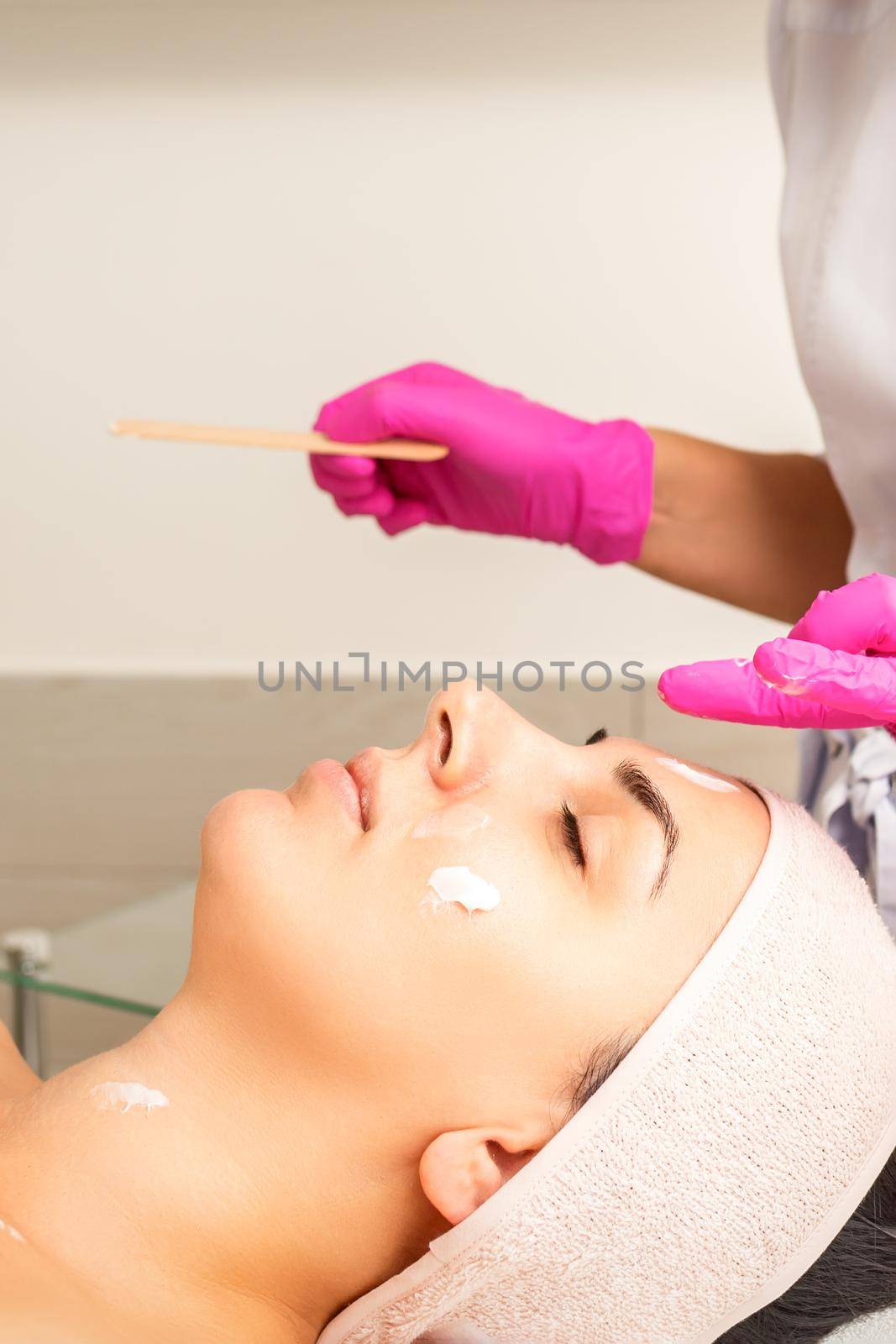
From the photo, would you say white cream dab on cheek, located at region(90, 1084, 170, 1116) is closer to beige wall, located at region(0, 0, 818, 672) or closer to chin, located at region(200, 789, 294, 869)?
chin, located at region(200, 789, 294, 869)

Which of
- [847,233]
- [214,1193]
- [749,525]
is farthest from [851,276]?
[214,1193]

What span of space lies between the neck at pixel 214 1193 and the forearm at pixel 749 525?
0.84m

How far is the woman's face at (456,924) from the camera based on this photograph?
0.91 meters

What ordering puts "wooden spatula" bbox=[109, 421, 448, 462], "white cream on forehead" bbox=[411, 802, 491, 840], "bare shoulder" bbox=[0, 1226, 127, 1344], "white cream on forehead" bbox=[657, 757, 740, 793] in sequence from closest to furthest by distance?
"bare shoulder" bbox=[0, 1226, 127, 1344] → "white cream on forehead" bbox=[411, 802, 491, 840] → "white cream on forehead" bbox=[657, 757, 740, 793] → "wooden spatula" bbox=[109, 421, 448, 462]

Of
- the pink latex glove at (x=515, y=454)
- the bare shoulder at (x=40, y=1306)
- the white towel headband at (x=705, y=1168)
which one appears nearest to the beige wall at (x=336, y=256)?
the pink latex glove at (x=515, y=454)

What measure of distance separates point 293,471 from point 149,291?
0.35 meters

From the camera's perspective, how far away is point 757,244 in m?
2.00

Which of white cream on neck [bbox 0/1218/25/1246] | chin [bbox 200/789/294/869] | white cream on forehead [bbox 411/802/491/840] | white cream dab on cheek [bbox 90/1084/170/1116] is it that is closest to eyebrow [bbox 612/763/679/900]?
white cream on forehead [bbox 411/802/491/840]

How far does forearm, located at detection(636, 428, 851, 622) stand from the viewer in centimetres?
151

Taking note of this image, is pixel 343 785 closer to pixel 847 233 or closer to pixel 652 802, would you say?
pixel 652 802

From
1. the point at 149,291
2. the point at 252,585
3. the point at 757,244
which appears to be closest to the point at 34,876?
the point at 252,585

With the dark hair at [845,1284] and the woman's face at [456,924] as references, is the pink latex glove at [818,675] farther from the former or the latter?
the dark hair at [845,1284]

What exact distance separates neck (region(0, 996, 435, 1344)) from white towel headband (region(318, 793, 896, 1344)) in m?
0.05

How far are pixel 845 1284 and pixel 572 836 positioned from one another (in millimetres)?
429
